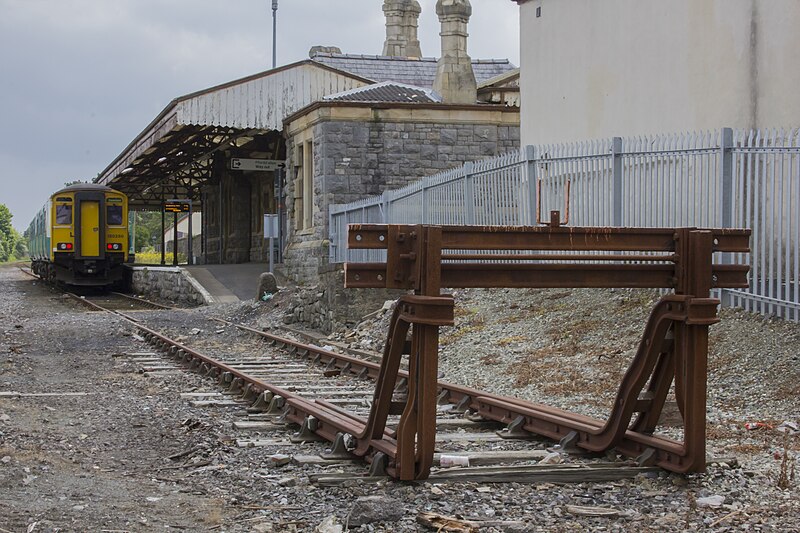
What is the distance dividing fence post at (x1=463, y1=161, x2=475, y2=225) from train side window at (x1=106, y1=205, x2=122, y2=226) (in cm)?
2015

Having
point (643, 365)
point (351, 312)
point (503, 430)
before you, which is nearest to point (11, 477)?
point (503, 430)

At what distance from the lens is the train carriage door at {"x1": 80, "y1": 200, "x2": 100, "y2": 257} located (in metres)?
32.5

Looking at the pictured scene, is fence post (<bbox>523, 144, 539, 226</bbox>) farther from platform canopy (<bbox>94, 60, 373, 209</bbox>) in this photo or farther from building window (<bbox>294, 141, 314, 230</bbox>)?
platform canopy (<bbox>94, 60, 373, 209</bbox>)

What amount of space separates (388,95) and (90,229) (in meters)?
12.3

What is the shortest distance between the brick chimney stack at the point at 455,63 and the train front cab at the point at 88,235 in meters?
12.4

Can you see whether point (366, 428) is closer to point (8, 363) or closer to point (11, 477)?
point (11, 477)

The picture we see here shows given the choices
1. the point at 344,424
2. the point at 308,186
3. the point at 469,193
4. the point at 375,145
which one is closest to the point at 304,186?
the point at 308,186

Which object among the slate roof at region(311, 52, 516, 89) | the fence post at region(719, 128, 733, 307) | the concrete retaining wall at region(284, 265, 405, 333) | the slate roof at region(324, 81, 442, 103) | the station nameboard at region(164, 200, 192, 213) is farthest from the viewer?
the station nameboard at region(164, 200, 192, 213)

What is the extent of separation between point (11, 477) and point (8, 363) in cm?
777

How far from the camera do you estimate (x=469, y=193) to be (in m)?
15.9

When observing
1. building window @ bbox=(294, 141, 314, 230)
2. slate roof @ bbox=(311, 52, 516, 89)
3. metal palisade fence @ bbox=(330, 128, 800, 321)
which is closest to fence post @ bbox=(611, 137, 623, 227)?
metal palisade fence @ bbox=(330, 128, 800, 321)

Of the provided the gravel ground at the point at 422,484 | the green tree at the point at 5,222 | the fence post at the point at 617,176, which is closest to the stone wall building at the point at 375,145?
the gravel ground at the point at 422,484

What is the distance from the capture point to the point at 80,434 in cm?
793

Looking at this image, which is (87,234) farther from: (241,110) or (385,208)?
(385,208)
